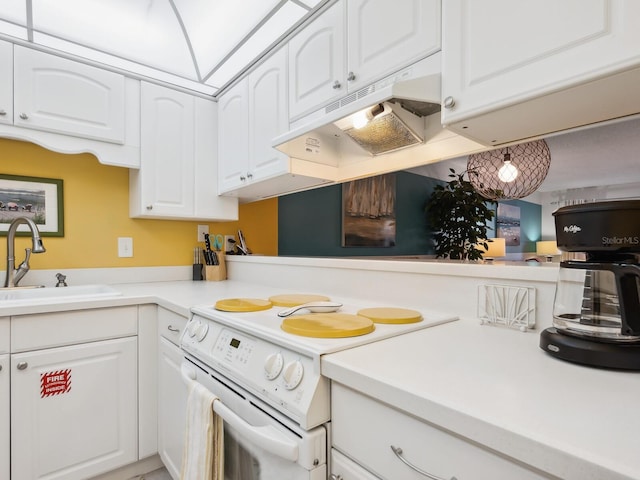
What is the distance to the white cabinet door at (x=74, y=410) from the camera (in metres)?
1.38

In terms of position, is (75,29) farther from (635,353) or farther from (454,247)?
(454,247)

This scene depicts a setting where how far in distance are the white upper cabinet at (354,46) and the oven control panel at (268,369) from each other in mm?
976

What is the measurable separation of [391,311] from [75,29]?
80.4 inches

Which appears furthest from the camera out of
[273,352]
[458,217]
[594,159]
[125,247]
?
[458,217]

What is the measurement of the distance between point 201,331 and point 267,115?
1.15 meters

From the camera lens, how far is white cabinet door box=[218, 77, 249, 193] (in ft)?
6.57

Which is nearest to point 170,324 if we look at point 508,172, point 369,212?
point 508,172

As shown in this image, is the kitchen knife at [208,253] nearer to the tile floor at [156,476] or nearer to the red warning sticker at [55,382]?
the red warning sticker at [55,382]

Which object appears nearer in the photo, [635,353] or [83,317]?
[635,353]

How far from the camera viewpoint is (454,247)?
4.16m

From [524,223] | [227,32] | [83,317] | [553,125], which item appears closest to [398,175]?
[524,223]

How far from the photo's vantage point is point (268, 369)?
2.77ft

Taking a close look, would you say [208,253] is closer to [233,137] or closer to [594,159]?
[233,137]

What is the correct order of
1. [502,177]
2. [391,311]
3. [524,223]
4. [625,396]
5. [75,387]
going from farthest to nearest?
[524,223] → [502,177] → [75,387] → [391,311] → [625,396]
